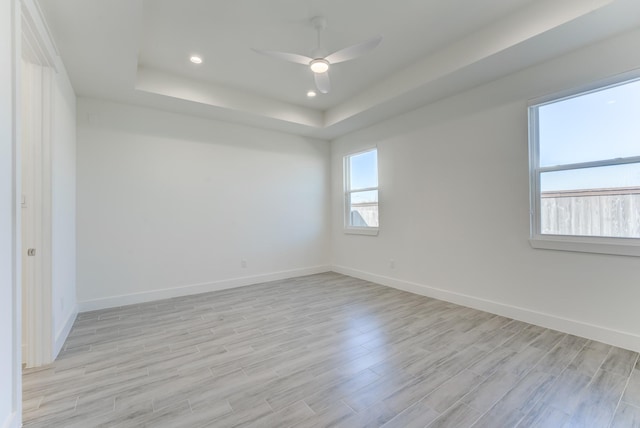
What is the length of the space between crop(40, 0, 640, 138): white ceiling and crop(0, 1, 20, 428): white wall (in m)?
0.87

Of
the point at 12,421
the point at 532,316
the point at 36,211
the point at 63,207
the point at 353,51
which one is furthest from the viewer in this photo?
the point at 532,316

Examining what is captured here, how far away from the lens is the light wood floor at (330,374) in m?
1.67

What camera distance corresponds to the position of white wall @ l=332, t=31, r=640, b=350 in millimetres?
2553

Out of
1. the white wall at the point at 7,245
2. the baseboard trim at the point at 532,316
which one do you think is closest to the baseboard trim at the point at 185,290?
the baseboard trim at the point at 532,316

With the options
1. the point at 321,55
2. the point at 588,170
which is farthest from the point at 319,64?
the point at 588,170

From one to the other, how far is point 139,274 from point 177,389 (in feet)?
8.03

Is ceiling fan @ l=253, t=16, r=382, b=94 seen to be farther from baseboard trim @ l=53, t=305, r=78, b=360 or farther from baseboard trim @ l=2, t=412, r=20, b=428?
baseboard trim @ l=53, t=305, r=78, b=360

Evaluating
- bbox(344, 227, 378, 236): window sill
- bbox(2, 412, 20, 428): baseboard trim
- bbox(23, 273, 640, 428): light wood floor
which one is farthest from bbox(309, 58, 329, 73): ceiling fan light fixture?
bbox(2, 412, 20, 428): baseboard trim

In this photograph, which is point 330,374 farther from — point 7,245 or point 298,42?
point 298,42

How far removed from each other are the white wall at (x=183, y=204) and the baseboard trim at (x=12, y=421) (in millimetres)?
2332

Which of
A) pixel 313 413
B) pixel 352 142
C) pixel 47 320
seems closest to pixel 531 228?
pixel 313 413

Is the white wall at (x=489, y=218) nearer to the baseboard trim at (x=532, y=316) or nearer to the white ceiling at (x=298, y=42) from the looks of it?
the baseboard trim at (x=532, y=316)

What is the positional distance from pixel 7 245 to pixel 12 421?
91 centimetres

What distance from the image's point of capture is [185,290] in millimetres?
4156
